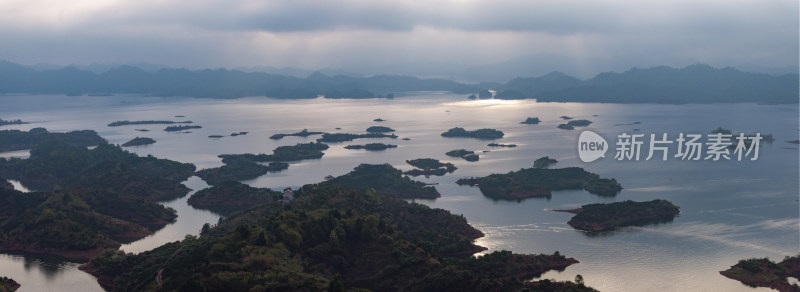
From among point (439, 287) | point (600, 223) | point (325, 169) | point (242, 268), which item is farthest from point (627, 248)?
point (325, 169)

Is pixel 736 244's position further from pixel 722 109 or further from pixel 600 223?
pixel 722 109

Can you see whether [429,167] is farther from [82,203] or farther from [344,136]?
[82,203]

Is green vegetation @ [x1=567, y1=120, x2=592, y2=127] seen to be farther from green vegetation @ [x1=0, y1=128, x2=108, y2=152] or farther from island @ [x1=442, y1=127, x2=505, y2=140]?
green vegetation @ [x1=0, y1=128, x2=108, y2=152]

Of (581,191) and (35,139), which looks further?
(35,139)

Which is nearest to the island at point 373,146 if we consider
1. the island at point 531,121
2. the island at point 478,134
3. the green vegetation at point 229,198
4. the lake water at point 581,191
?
the lake water at point 581,191

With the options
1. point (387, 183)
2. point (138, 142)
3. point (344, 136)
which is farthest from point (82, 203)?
point (344, 136)
